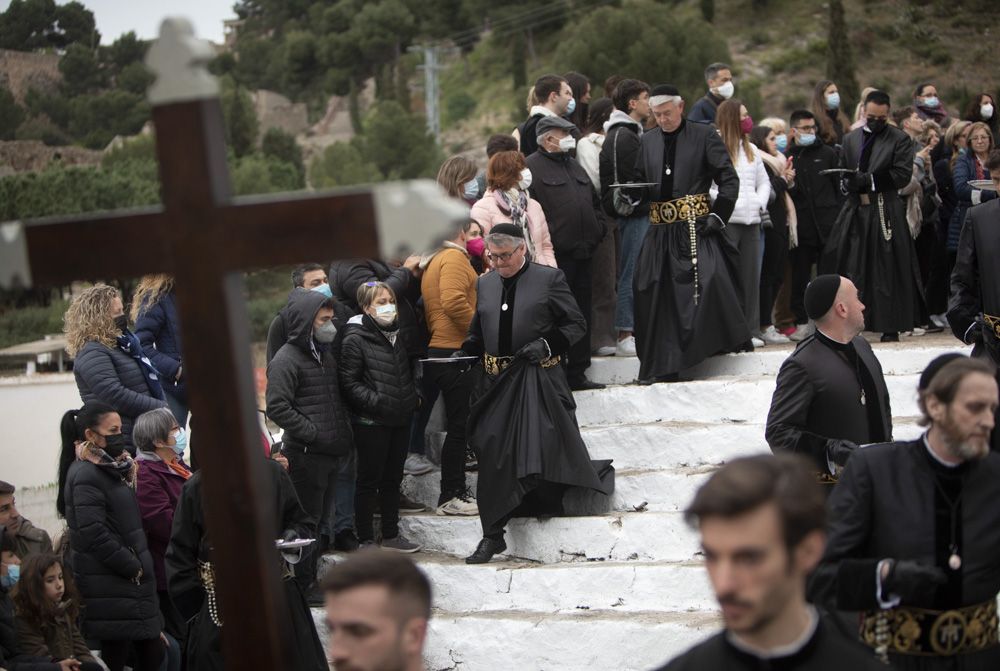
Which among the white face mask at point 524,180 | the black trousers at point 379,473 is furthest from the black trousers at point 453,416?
the white face mask at point 524,180

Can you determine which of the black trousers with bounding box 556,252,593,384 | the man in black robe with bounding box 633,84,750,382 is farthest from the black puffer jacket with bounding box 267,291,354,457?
the man in black robe with bounding box 633,84,750,382

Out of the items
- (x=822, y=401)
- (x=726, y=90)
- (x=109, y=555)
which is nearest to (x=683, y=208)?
(x=726, y=90)

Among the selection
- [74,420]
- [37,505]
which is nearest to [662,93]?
[74,420]

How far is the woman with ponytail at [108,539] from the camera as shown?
23.8ft

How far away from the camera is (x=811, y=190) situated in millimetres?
11172

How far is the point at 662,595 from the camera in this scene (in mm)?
7688

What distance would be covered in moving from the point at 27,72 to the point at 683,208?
54676 millimetres

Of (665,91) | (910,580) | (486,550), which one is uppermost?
(665,91)

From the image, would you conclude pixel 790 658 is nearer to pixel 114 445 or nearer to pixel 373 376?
pixel 114 445

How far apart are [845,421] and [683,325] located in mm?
3289

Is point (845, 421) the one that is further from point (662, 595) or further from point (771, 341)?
point (771, 341)

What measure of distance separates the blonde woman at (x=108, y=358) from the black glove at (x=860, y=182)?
17.5ft

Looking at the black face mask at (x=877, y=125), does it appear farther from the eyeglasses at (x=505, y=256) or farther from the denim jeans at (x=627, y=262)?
the eyeglasses at (x=505, y=256)

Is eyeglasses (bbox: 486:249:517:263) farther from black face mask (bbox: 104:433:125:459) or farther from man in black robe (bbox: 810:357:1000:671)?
man in black robe (bbox: 810:357:1000:671)
